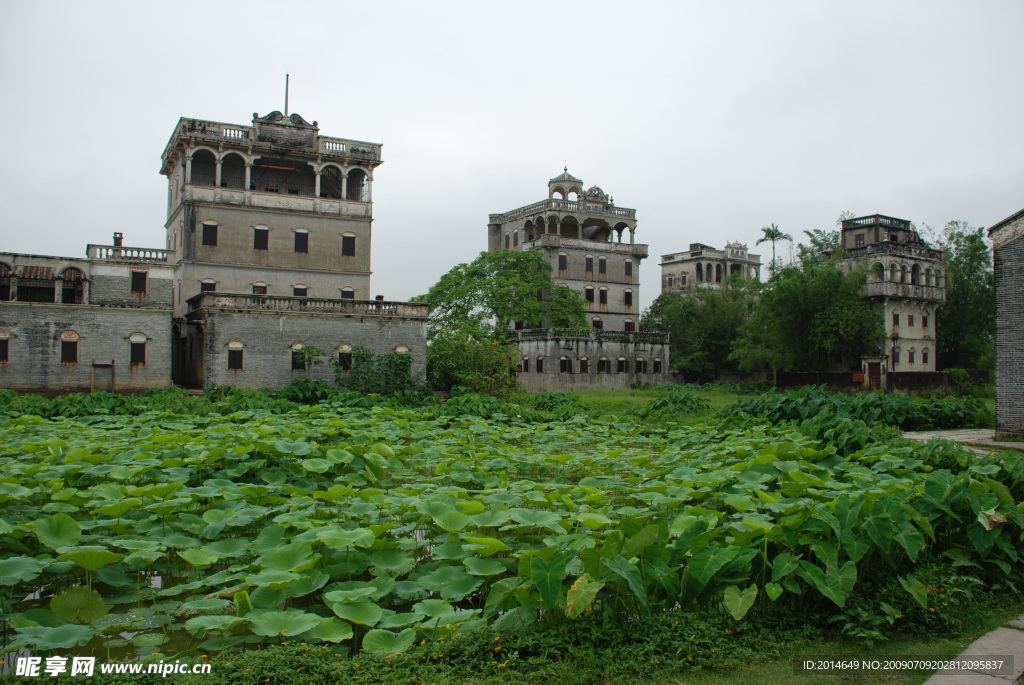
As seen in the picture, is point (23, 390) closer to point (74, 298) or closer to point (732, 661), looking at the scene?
point (74, 298)

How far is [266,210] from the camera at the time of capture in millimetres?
27719

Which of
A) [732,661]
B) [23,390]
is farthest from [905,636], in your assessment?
[23,390]

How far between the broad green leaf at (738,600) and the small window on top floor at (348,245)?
2660 centimetres

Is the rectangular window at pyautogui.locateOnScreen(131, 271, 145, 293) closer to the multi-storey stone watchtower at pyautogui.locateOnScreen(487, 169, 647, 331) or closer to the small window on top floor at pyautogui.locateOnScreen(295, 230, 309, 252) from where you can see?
the small window on top floor at pyautogui.locateOnScreen(295, 230, 309, 252)

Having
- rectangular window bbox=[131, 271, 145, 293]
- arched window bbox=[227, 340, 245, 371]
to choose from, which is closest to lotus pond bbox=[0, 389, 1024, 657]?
arched window bbox=[227, 340, 245, 371]

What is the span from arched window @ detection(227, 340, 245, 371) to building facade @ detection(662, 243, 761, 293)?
3854cm

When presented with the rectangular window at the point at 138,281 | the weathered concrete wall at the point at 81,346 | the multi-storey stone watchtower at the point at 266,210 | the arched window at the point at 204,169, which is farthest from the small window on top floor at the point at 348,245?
the rectangular window at the point at 138,281

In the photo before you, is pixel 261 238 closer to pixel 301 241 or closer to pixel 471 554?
pixel 301 241

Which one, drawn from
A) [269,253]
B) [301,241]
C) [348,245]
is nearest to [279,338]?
[269,253]

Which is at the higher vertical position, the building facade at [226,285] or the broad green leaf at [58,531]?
the building facade at [226,285]

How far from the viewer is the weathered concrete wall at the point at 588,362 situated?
124 feet

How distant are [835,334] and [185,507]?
110 feet

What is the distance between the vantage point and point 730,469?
7.86m

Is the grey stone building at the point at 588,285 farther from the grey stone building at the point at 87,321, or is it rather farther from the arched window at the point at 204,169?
the grey stone building at the point at 87,321
